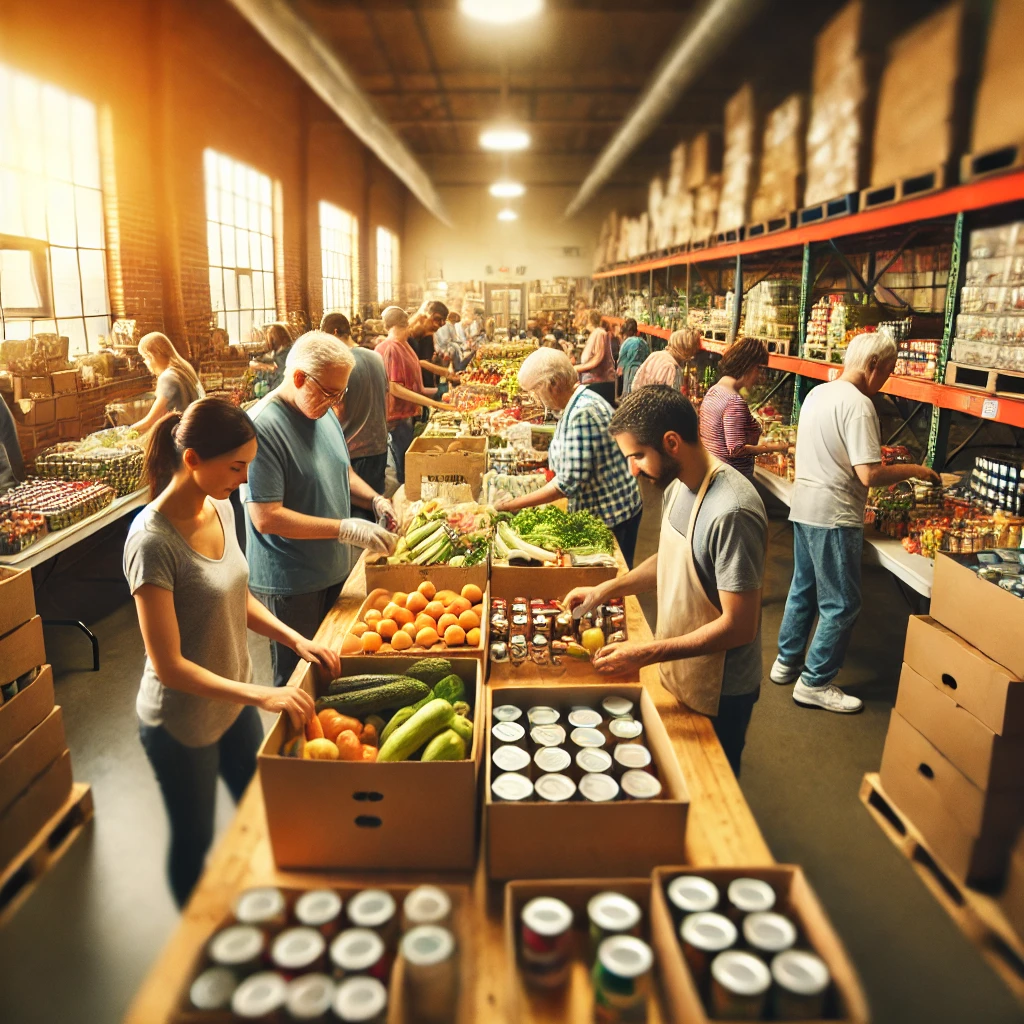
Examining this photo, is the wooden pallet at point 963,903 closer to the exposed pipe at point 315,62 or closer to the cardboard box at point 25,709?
Answer: the exposed pipe at point 315,62

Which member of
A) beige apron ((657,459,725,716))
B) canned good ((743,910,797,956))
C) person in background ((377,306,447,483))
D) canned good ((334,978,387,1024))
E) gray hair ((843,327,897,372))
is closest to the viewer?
canned good ((334,978,387,1024))

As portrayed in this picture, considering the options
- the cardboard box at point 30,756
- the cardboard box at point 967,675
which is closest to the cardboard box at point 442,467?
the cardboard box at point 30,756

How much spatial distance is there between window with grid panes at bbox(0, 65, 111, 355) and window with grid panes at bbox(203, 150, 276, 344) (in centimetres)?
90

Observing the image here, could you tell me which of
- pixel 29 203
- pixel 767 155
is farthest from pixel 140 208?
pixel 767 155

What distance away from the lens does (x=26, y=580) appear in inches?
94.9

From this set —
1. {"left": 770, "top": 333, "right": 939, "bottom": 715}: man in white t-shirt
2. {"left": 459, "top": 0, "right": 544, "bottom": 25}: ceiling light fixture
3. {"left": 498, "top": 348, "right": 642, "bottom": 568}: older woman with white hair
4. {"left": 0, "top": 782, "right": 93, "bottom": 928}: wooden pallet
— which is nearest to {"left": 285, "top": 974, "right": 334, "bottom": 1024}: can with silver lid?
{"left": 0, "top": 782, "right": 93, "bottom": 928}: wooden pallet

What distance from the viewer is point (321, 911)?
Result: 0.77m

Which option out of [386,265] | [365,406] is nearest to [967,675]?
[365,406]

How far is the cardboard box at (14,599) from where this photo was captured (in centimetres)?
231

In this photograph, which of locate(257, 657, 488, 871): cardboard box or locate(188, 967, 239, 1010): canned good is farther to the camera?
locate(257, 657, 488, 871): cardboard box

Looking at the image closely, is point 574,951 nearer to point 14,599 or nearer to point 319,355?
point 319,355

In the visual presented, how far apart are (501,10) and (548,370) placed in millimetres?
1997

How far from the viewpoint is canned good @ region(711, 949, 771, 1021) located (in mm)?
707

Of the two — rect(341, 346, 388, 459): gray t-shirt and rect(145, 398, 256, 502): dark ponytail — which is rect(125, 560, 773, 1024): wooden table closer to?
rect(145, 398, 256, 502): dark ponytail
